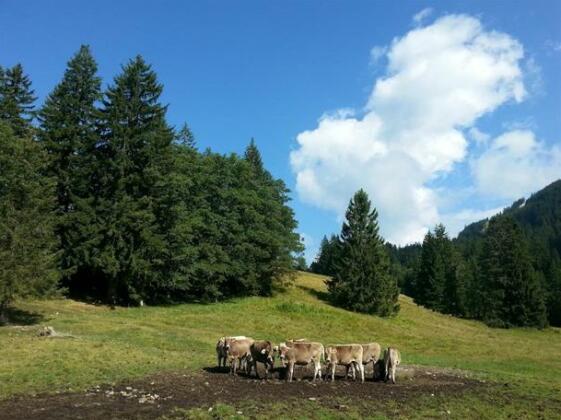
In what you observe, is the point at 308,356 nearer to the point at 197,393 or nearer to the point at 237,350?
the point at 237,350

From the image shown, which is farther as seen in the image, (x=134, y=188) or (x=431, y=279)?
(x=431, y=279)

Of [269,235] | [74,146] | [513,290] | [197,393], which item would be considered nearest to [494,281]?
[513,290]

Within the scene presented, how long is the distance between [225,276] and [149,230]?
1410 centimetres

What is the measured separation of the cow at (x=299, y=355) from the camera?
18969mm

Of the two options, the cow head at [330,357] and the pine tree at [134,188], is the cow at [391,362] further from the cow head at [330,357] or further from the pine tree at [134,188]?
the pine tree at [134,188]

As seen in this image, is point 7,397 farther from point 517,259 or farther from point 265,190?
point 517,259

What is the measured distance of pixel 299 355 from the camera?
63.0ft

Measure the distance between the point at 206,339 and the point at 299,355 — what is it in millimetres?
14254

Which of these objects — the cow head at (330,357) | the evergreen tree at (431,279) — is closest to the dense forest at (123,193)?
the cow head at (330,357)

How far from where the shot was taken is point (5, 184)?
3391cm

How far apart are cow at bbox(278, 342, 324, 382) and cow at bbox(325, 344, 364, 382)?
0.49m

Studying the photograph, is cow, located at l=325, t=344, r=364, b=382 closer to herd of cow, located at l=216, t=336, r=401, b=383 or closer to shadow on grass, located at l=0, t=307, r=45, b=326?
herd of cow, located at l=216, t=336, r=401, b=383

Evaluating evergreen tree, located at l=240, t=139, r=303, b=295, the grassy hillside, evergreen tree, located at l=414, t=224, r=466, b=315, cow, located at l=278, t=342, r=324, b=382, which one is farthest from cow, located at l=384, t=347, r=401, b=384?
evergreen tree, located at l=414, t=224, r=466, b=315

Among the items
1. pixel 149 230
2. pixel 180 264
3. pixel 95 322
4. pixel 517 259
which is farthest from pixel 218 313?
pixel 517 259
